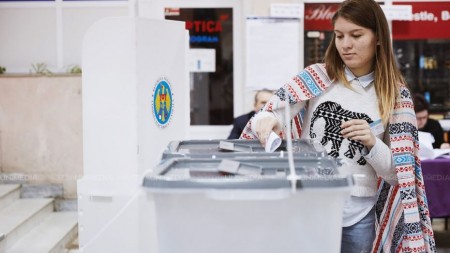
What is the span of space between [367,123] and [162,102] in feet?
5.14

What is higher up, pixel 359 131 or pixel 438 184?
pixel 359 131

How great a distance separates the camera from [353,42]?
1.78m

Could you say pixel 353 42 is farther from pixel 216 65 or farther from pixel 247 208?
pixel 216 65

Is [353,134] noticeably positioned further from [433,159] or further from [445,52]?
[445,52]

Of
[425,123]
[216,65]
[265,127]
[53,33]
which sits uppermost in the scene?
[53,33]

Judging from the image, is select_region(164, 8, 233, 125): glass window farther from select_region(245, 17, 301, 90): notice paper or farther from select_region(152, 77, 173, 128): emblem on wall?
select_region(152, 77, 173, 128): emblem on wall

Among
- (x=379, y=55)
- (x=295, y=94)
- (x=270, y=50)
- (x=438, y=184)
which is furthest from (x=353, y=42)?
(x=270, y=50)

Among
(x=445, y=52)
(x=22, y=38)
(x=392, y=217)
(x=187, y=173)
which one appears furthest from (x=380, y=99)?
(x=22, y=38)

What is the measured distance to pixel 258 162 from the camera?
4.67 ft

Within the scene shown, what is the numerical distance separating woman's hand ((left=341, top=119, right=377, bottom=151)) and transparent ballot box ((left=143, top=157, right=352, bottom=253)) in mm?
336

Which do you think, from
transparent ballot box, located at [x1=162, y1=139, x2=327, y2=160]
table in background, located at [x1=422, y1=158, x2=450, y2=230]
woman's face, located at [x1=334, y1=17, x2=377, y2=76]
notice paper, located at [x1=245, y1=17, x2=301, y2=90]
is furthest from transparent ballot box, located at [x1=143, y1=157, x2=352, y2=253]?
notice paper, located at [x1=245, y1=17, x2=301, y2=90]

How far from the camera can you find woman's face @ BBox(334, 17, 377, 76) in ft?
5.81

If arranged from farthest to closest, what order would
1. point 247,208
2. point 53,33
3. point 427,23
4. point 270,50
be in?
point 53,33
point 427,23
point 270,50
point 247,208

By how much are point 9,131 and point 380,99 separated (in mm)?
4878
